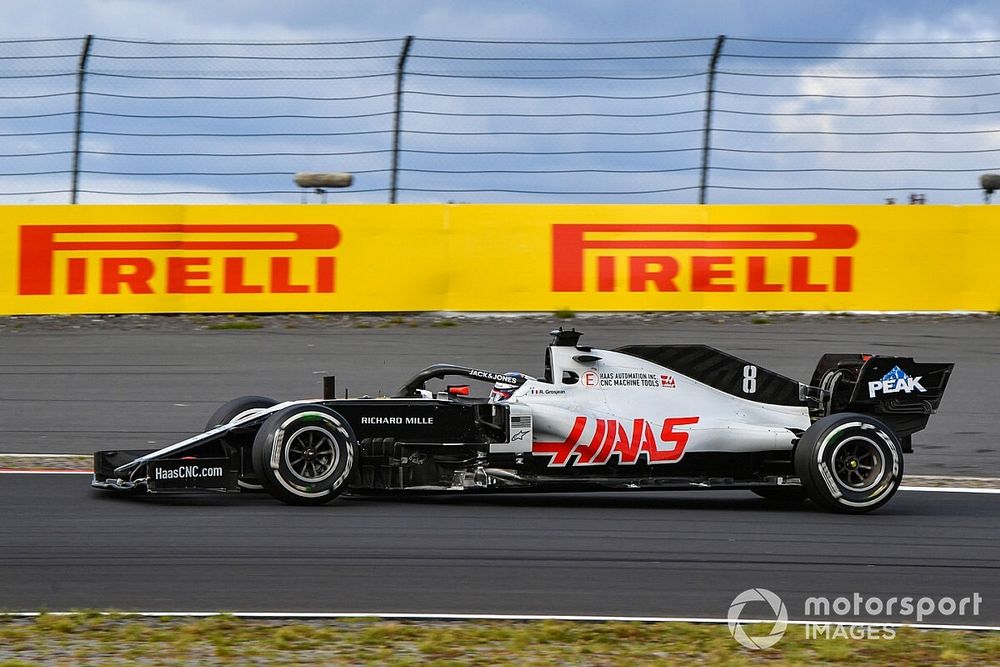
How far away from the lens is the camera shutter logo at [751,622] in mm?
4766

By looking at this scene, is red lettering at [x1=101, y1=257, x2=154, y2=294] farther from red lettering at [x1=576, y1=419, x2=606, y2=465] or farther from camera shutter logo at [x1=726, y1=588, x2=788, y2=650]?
camera shutter logo at [x1=726, y1=588, x2=788, y2=650]

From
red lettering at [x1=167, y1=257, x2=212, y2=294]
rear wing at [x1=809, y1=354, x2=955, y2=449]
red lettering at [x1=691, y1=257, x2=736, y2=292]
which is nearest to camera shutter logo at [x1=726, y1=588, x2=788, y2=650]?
rear wing at [x1=809, y1=354, x2=955, y2=449]

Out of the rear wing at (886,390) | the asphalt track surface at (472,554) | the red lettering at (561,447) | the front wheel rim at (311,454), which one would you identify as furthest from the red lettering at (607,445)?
the front wheel rim at (311,454)

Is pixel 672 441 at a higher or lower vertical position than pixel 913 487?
higher

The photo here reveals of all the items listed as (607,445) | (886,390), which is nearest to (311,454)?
(607,445)

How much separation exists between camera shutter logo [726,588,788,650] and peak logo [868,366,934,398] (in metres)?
2.56

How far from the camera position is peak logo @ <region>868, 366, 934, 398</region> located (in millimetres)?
7766

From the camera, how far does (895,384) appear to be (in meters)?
7.80

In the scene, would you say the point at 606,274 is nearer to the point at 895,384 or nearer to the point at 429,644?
the point at 895,384

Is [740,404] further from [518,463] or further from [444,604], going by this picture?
[444,604]

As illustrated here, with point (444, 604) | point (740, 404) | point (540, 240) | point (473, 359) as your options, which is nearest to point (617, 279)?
point (540, 240)

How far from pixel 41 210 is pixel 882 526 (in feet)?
30.2

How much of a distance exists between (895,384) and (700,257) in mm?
5530

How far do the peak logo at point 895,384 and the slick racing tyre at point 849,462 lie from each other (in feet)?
1.15
